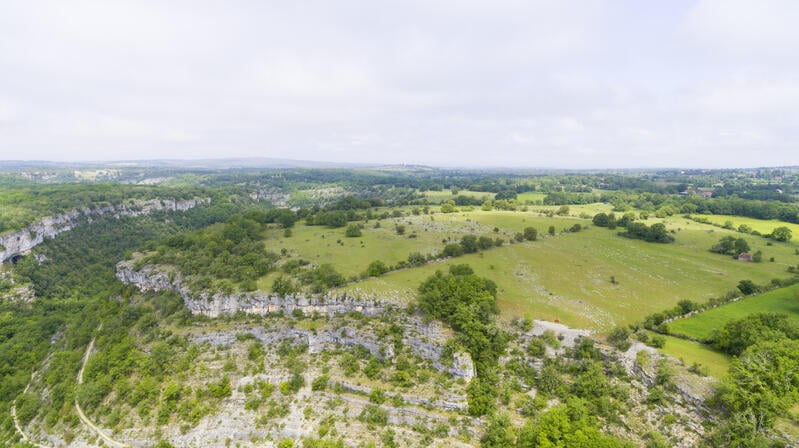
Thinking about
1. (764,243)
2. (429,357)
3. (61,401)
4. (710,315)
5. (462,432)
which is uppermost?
(764,243)

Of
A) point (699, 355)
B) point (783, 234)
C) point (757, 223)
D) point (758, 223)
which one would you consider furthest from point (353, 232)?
point (758, 223)

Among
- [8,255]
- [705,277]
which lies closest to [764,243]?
[705,277]

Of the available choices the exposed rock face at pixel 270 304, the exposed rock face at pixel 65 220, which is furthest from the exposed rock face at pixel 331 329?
the exposed rock face at pixel 65 220

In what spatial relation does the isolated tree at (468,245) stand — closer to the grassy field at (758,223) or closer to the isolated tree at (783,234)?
the isolated tree at (783,234)

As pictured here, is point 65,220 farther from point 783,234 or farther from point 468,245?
point 783,234

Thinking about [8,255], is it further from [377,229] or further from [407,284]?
[407,284]

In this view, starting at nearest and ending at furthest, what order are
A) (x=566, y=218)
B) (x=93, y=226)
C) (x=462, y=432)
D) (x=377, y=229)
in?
(x=462, y=432) < (x=377, y=229) < (x=566, y=218) < (x=93, y=226)
